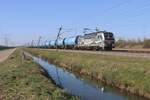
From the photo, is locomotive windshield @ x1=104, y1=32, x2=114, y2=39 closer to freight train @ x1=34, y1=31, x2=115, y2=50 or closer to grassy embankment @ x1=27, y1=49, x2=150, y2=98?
freight train @ x1=34, y1=31, x2=115, y2=50

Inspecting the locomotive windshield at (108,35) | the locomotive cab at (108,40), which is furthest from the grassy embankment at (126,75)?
the locomotive windshield at (108,35)

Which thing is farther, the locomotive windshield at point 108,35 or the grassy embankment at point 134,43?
the grassy embankment at point 134,43

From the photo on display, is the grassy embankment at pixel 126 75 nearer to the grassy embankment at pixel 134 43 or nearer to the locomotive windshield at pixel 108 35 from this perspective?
the locomotive windshield at pixel 108 35

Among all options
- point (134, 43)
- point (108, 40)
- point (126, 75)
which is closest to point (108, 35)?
point (108, 40)

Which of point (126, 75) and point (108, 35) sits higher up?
point (108, 35)

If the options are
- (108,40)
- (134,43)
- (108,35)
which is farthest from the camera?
(134,43)

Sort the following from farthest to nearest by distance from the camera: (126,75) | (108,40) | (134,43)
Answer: (134,43), (108,40), (126,75)

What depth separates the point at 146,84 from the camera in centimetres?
2327

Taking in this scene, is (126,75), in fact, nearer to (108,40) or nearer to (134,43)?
(108,40)

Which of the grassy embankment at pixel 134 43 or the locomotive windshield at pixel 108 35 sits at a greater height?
the locomotive windshield at pixel 108 35

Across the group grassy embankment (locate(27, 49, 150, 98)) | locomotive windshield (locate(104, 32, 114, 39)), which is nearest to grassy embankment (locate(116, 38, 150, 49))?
locomotive windshield (locate(104, 32, 114, 39))

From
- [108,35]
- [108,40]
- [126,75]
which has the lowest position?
[126,75]

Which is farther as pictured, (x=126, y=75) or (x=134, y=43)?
(x=134, y=43)

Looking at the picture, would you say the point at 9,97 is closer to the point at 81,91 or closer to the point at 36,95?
the point at 36,95
